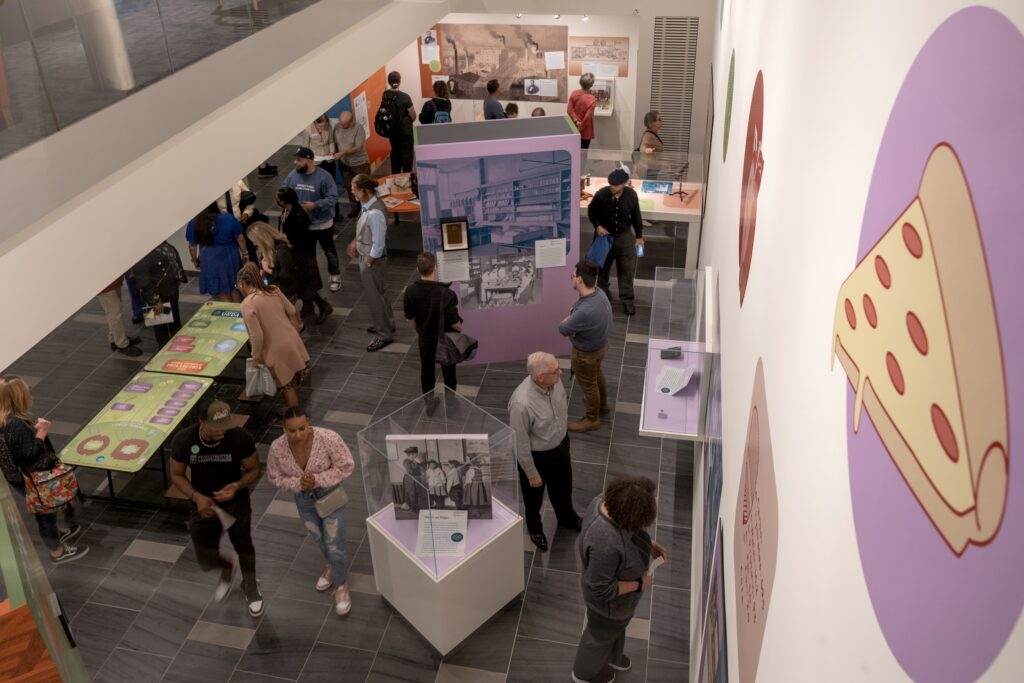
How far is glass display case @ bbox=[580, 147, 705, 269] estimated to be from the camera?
991cm

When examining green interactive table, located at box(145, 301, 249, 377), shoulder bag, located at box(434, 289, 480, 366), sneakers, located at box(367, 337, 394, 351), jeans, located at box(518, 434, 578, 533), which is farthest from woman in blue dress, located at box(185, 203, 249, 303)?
jeans, located at box(518, 434, 578, 533)

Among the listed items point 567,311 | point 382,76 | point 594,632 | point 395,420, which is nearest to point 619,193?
point 567,311

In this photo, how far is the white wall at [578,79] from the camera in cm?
1330

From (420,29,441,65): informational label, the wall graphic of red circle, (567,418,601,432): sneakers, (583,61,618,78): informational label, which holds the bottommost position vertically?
(567,418,601,432): sneakers

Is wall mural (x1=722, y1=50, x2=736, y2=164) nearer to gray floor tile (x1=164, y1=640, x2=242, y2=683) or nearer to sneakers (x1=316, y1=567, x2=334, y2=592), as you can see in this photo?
sneakers (x1=316, y1=567, x2=334, y2=592)

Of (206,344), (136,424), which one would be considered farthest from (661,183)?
(136,424)

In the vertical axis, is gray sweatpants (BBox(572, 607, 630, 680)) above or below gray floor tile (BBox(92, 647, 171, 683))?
above

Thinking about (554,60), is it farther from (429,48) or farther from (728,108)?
(728,108)

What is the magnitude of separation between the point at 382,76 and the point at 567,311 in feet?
23.9

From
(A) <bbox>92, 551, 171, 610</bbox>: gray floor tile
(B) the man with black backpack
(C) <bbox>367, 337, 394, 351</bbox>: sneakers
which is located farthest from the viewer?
(B) the man with black backpack

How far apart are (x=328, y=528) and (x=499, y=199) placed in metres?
3.83

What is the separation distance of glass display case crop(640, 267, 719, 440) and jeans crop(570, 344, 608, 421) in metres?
0.94

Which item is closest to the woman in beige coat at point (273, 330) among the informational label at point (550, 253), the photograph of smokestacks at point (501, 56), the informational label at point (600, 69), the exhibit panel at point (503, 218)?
the exhibit panel at point (503, 218)

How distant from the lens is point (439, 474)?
18.1ft
